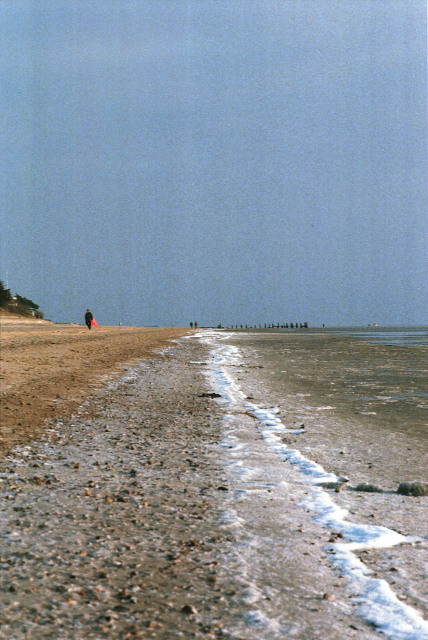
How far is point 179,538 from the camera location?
14.6 feet

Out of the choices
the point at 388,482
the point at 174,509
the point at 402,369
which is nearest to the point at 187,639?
the point at 174,509

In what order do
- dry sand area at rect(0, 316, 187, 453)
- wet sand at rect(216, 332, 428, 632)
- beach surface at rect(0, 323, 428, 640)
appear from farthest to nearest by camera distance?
dry sand area at rect(0, 316, 187, 453)
wet sand at rect(216, 332, 428, 632)
beach surface at rect(0, 323, 428, 640)

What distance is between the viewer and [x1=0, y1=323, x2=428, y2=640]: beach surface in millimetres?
3314

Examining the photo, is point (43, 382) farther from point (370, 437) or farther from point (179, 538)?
point (179, 538)

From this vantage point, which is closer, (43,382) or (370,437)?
(370,437)

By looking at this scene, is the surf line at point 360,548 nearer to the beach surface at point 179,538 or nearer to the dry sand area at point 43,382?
the beach surface at point 179,538

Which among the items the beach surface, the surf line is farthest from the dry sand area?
the surf line

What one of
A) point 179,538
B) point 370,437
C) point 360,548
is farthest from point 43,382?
point 360,548

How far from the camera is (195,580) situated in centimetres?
377

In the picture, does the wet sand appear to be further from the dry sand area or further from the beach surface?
the dry sand area

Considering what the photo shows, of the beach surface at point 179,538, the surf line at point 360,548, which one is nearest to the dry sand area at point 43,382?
the beach surface at point 179,538

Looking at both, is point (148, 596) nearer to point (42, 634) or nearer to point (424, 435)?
point (42, 634)

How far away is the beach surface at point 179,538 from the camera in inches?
130

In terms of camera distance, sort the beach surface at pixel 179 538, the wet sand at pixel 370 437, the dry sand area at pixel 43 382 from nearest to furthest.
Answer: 1. the beach surface at pixel 179 538
2. the wet sand at pixel 370 437
3. the dry sand area at pixel 43 382
